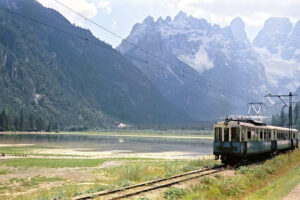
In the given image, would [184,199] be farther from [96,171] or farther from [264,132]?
[96,171]

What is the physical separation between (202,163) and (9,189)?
18925 mm

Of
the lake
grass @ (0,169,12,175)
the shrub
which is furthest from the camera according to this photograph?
the lake

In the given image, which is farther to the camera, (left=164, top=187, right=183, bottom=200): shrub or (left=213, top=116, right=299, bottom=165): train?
(left=213, top=116, right=299, bottom=165): train

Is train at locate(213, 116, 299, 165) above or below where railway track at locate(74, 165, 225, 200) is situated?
above

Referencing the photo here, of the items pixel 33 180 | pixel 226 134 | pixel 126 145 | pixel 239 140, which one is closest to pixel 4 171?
pixel 33 180

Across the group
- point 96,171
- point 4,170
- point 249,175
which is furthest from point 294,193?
point 4,170

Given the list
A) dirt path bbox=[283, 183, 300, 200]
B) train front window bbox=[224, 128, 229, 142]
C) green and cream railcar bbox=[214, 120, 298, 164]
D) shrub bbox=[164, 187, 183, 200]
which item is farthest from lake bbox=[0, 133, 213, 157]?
shrub bbox=[164, 187, 183, 200]

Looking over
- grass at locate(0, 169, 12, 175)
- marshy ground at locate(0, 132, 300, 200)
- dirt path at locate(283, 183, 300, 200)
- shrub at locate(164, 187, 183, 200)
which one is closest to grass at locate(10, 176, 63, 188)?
marshy ground at locate(0, 132, 300, 200)

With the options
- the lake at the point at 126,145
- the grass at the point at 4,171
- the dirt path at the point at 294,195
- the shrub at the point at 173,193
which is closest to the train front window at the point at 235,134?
the dirt path at the point at 294,195

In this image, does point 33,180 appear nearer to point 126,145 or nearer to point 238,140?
point 238,140

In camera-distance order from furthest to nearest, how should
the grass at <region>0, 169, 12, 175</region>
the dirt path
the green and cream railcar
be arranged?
the grass at <region>0, 169, 12, 175</region>, the green and cream railcar, the dirt path

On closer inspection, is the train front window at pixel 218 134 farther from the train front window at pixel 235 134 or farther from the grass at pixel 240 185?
the grass at pixel 240 185

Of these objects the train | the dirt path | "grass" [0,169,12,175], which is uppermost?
the train

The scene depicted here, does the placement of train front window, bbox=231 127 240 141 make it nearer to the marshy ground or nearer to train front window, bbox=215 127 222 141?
train front window, bbox=215 127 222 141
